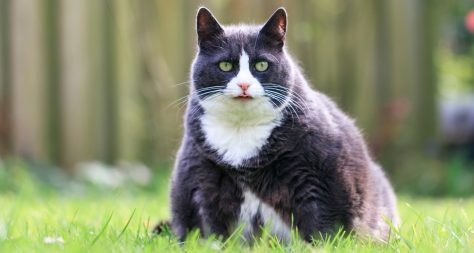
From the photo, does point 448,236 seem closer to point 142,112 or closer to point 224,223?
point 224,223

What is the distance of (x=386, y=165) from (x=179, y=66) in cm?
195

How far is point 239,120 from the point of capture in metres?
3.30

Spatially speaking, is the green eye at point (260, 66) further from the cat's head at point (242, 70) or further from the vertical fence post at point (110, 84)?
the vertical fence post at point (110, 84)

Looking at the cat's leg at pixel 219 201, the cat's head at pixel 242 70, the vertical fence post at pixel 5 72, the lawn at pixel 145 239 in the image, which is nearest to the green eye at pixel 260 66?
the cat's head at pixel 242 70

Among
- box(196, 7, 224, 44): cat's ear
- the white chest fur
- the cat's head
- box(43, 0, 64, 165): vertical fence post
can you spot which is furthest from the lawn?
box(43, 0, 64, 165): vertical fence post

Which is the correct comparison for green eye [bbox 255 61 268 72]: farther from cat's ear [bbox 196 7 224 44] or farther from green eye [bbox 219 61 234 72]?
cat's ear [bbox 196 7 224 44]

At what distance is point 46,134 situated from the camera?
623cm

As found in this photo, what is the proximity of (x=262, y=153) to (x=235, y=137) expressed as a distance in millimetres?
141

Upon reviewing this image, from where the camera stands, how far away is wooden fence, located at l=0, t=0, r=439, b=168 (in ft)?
20.4

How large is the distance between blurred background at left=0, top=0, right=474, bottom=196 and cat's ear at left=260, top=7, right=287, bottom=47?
2649 millimetres

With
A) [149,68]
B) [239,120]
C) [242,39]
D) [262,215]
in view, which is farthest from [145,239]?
[149,68]

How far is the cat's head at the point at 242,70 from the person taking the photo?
10.6ft

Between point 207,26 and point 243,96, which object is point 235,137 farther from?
point 207,26

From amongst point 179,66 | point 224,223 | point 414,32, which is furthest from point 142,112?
point 224,223
